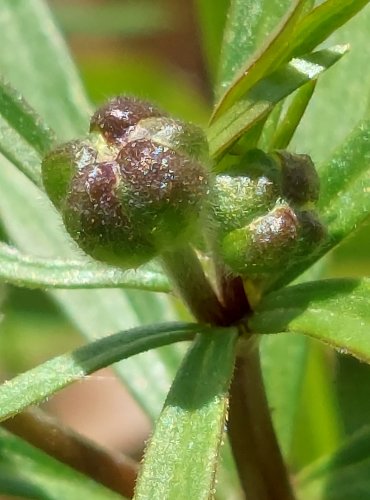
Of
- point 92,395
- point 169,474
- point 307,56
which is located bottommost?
point 169,474

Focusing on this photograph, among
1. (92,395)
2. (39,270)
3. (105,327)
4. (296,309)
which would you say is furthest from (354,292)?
(92,395)

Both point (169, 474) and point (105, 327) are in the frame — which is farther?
point (105, 327)

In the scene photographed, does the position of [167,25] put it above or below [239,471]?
above

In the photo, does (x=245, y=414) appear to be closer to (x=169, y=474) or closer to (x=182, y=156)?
(x=169, y=474)

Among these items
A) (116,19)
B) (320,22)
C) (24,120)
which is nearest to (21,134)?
(24,120)

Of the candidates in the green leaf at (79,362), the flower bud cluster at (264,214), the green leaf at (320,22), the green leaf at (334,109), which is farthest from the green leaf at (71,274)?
the green leaf at (334,109)

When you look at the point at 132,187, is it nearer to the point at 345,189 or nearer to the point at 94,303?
the point at 345,189
